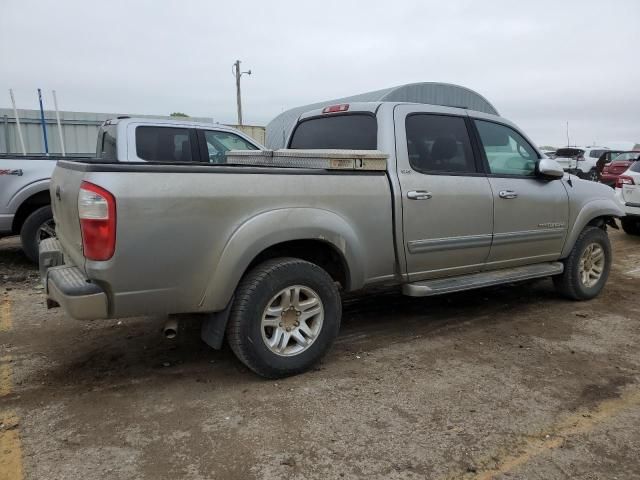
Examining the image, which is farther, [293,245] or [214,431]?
[293,245]

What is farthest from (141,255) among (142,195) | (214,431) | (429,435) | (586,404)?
(586,404)

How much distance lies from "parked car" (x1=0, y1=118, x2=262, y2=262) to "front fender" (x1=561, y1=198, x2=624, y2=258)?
3.90 m

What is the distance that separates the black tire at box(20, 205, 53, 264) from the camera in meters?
6.40

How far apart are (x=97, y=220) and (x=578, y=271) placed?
4.62 m

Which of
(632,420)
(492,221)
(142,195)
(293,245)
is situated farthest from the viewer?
(492,221)

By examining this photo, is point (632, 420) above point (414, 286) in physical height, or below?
below

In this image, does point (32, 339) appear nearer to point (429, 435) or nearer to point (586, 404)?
point (429, 435)

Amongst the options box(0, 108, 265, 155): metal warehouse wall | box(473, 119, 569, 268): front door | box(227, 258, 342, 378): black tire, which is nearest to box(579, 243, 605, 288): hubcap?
box(473, 119, 569, 268): front door

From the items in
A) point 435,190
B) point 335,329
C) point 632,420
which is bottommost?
point 632,420

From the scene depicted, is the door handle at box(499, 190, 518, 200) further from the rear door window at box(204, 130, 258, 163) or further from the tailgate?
the rear door window at box(204, 130, 258, 163)

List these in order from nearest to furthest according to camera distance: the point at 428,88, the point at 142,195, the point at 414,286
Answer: the point at 142,195
the point at 414,286
the point at 428,88

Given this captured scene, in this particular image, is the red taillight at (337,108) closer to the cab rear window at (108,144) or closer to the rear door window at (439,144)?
the rear door window at (439,144)

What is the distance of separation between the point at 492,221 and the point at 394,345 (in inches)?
52.8

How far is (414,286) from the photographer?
4156 millimetres
